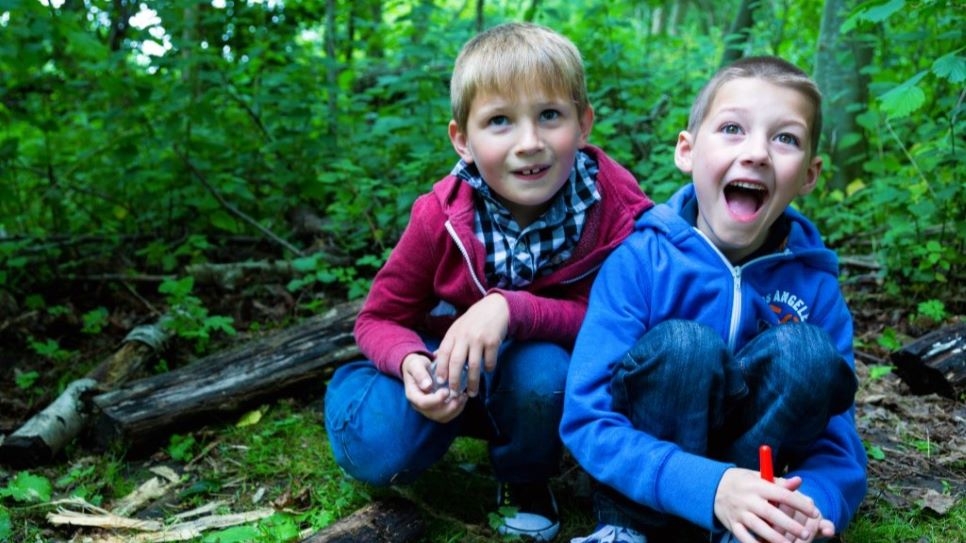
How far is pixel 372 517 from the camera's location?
2207 millimetres

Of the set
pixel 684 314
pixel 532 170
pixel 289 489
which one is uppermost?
pixel 532 170

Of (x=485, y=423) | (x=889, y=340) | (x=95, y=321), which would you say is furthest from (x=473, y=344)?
→ (x=95, y=321)

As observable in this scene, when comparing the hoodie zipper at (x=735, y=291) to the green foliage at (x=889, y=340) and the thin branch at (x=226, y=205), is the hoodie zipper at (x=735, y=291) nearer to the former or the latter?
the green foliage at (x=889, y=340)

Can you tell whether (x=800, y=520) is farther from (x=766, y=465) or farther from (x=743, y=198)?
(x=743, y=198)

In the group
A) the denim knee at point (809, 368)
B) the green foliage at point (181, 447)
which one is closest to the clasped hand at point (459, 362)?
the denim knee at point (809, 368)

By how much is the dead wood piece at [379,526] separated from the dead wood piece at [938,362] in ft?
6.37

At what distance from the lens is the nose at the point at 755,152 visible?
1938 millimetres

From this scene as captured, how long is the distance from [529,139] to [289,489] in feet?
4.43

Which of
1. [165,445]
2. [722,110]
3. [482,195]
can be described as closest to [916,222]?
[722,110]

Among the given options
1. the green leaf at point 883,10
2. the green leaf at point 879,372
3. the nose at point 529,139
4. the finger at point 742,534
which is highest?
the green leaf at point 883,10

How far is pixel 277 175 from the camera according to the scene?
4871 millimetres

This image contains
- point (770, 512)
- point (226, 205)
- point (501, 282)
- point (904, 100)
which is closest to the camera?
point (770, 512)

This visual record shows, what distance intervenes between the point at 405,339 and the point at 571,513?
2.39ft

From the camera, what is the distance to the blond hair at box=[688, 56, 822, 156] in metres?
2.00
